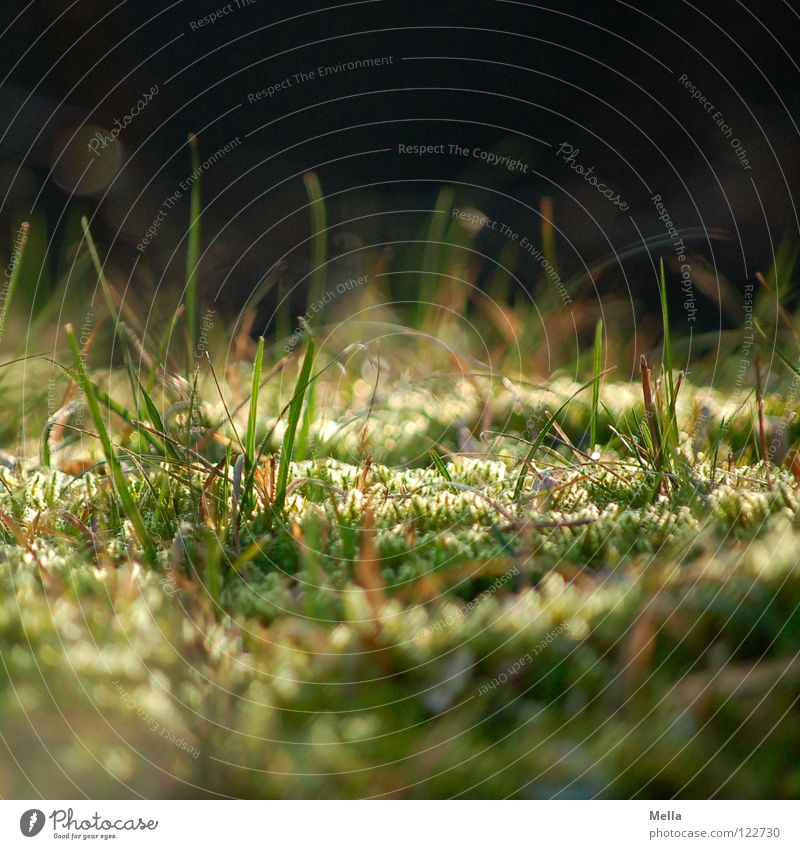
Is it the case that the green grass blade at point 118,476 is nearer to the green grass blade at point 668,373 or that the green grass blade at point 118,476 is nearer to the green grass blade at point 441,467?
the green grass blade at point 441,467

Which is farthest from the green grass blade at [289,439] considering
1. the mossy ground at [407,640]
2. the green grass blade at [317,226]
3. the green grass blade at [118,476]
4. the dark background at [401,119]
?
the dark background at [401,119]

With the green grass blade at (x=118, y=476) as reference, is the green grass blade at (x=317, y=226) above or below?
above

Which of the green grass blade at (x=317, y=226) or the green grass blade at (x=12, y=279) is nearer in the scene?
the green grass blade at (x=12, y=279)

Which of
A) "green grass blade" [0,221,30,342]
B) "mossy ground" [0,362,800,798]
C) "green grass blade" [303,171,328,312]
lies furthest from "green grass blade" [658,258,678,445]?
"green grass blade" [0,221,30,342]

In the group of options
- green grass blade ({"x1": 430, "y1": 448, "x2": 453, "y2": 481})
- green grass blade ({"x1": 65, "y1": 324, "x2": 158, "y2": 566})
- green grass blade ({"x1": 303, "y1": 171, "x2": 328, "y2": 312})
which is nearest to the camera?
green grass blade ({"x1": 65, "y1": 324, "x2": 158, "y2": 566})

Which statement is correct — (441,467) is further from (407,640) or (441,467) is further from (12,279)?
(12,279)

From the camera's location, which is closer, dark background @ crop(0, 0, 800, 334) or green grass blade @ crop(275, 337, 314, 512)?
green grass blade @ crop(275, 337, 314, 512)

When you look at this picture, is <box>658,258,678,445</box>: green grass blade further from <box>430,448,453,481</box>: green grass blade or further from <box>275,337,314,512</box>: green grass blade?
<box>275,337,314,512</box>: green grass blade

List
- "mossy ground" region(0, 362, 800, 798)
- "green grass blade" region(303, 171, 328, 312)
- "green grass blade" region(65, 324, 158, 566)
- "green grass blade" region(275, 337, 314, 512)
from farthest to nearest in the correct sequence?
"green grass blade" region(303, 171, 328, 312) → "green grass blade" region(275, 337, 314, 512) → "green grass blade" region(65, 324, 158, 566) → "mossy ground" region(0, 362, 800, 798)

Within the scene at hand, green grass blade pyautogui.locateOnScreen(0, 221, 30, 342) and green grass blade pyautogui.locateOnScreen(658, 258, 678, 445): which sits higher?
green grass blade pyautogui.locateOnScreen(0, 221, 30, 342)
